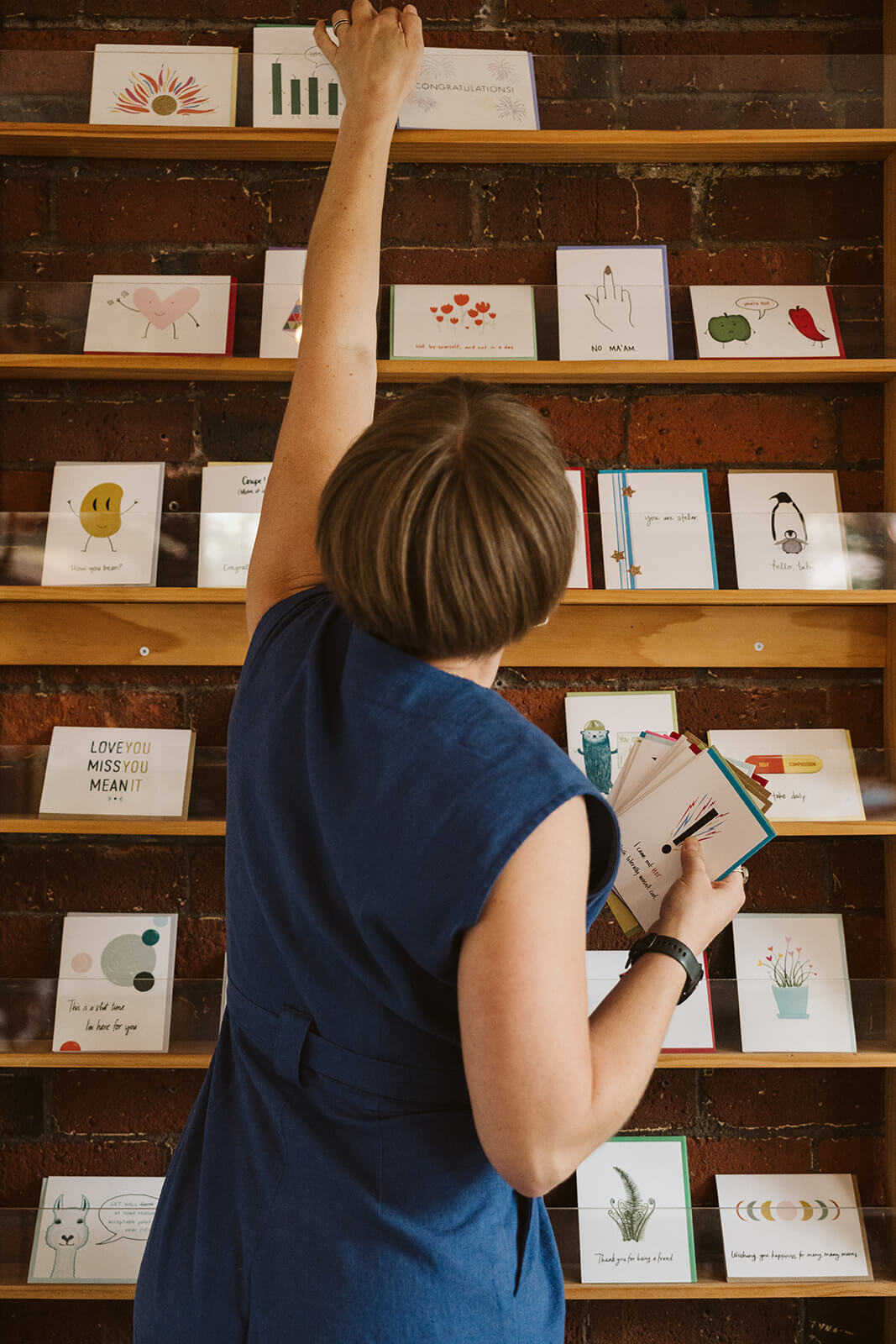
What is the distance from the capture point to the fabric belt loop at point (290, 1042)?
843 millimetres

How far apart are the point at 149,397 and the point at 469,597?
1.44 meters

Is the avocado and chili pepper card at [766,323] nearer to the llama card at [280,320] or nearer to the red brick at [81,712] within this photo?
the llama card at [280,320]

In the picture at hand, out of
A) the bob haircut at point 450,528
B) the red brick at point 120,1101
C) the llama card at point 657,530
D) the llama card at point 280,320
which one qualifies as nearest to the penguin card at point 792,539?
the llama card at point 657,530

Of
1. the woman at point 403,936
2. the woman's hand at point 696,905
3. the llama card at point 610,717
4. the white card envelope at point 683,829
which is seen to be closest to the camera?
the woman at point 403,936

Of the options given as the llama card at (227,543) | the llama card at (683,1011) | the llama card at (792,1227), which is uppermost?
the llama card at (227,543)

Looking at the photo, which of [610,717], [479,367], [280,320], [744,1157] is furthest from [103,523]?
[744,1157]

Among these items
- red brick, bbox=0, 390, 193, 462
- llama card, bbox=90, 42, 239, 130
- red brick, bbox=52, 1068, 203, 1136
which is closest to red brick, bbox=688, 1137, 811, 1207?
red brick, bbox=52, 1068, 203, 1136

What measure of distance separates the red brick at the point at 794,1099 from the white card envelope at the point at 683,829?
901 mm

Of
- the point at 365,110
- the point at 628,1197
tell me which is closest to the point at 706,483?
the point at 365,110

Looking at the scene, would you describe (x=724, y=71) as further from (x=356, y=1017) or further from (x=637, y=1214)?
(x=637, y=1214)

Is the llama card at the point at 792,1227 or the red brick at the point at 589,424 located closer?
the llama card at the point at 792,1227

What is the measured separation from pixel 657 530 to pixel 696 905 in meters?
1.00

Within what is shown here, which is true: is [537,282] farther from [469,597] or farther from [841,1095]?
[841,1095]

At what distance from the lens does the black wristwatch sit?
3.06 ft
